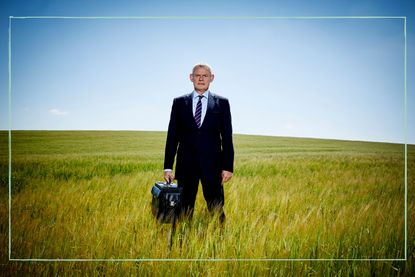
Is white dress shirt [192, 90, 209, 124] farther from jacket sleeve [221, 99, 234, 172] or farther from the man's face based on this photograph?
jacket sleeve [221, 99, 234, 172]

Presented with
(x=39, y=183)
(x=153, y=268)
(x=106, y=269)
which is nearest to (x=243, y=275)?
(x=153, y=268)

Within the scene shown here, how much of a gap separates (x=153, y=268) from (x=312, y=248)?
4.57ft

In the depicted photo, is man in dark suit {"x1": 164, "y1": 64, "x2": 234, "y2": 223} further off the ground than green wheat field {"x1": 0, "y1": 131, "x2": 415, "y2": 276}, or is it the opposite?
man in dark suit {"x1": 164, "y1": 64, "x2": 234, "y2": 223}

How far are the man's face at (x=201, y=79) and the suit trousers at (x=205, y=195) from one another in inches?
36.6

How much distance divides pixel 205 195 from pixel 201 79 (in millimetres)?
1180

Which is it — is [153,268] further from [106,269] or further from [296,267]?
[296,267]

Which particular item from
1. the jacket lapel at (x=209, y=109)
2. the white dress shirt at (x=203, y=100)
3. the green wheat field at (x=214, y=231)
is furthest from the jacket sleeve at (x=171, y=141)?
the green wheat field at (x=214, y=231)

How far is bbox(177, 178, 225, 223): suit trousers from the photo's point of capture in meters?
3.35

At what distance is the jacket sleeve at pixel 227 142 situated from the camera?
3.35m

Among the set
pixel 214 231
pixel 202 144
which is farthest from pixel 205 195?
pixel 202 144

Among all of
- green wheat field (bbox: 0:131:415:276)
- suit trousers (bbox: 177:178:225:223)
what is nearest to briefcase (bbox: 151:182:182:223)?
green wheat field (bbox: 0:131:415:276)

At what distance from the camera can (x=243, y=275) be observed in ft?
8.58

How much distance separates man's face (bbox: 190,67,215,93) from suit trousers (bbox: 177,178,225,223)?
3.05 feet

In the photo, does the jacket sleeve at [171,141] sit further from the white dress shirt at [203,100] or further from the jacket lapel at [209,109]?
the jacket lapel at [209,109]
